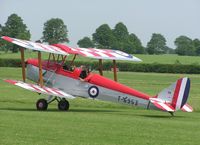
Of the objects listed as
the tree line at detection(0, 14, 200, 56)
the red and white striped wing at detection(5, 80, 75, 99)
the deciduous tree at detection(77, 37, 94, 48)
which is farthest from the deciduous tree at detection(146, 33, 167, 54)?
the red and white striped wing at detection(5, 80, 75, 99)

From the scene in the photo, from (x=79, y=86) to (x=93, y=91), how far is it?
675 millimetres

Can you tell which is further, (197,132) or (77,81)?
(77,81)

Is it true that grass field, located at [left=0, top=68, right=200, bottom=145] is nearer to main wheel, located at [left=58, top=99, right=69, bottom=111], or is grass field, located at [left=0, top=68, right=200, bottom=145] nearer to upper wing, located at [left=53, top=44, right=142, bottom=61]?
main wheel, located at [left=58, top=99, right=69, bottom=111]

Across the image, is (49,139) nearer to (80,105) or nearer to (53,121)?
(53,121)

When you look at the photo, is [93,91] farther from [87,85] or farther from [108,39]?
[108,39]

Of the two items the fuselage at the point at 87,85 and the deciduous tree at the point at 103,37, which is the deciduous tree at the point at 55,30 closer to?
the deciduous tree at the point at 103,37

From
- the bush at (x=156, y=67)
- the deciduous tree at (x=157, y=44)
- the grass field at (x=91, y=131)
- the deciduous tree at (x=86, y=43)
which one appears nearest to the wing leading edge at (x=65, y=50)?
the grass field at (x=91, y=131)

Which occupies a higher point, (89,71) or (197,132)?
(89,71)

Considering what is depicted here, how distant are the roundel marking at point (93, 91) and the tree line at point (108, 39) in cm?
11823

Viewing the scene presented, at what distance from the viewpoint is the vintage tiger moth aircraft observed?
70.7 feet

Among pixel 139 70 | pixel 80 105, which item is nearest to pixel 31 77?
pixel 80 105

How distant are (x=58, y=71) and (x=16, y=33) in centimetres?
12810

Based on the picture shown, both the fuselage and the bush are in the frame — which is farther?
the bush

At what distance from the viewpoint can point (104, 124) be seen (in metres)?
17.6
